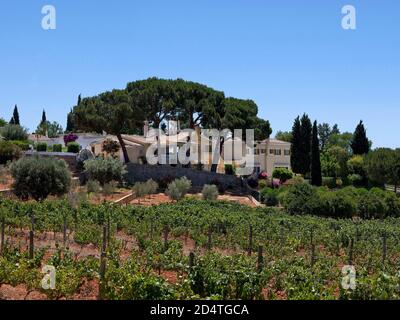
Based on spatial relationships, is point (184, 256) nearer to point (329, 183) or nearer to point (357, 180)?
point (329, 183)

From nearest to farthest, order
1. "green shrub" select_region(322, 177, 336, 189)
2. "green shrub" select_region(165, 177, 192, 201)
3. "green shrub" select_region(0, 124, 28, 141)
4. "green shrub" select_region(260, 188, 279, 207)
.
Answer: "green shrub" select_region(165, 177, 192, 201) < "green shrub" select_region(260, 188, 279, 207) < "green shrub" select_region(322, 177, 336, 189) < "green shrub" select_region(0, 124, 28, 141)

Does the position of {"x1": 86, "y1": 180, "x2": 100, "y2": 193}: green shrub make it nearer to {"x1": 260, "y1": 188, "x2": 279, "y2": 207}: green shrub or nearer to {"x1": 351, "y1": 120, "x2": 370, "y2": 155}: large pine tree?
{"x1": 260, "y1": 188, "x2": 279, "y2": 207}: green shrub

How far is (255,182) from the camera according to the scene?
141 feet

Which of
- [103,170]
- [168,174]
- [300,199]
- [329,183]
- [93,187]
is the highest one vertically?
[103,170]

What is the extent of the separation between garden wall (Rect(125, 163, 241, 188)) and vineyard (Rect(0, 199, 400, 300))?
1825 cm

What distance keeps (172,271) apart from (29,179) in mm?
14566

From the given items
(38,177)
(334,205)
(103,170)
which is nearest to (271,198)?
(334,205)

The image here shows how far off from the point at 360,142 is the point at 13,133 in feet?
123

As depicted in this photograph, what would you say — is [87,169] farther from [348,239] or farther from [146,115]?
[348,239]

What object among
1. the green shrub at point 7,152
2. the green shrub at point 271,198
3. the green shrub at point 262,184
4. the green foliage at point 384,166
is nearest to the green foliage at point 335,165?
the green foliage at point 384,166

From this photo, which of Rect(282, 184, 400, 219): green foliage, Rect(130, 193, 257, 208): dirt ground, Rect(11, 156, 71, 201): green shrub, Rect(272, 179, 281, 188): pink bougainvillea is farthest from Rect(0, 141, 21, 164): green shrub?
Rect(282, 184, 400, 219): green foliage

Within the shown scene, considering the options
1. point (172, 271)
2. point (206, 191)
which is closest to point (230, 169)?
point (206, 191)

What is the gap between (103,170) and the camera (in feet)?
115

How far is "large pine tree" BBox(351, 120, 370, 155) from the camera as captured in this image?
5484cm
